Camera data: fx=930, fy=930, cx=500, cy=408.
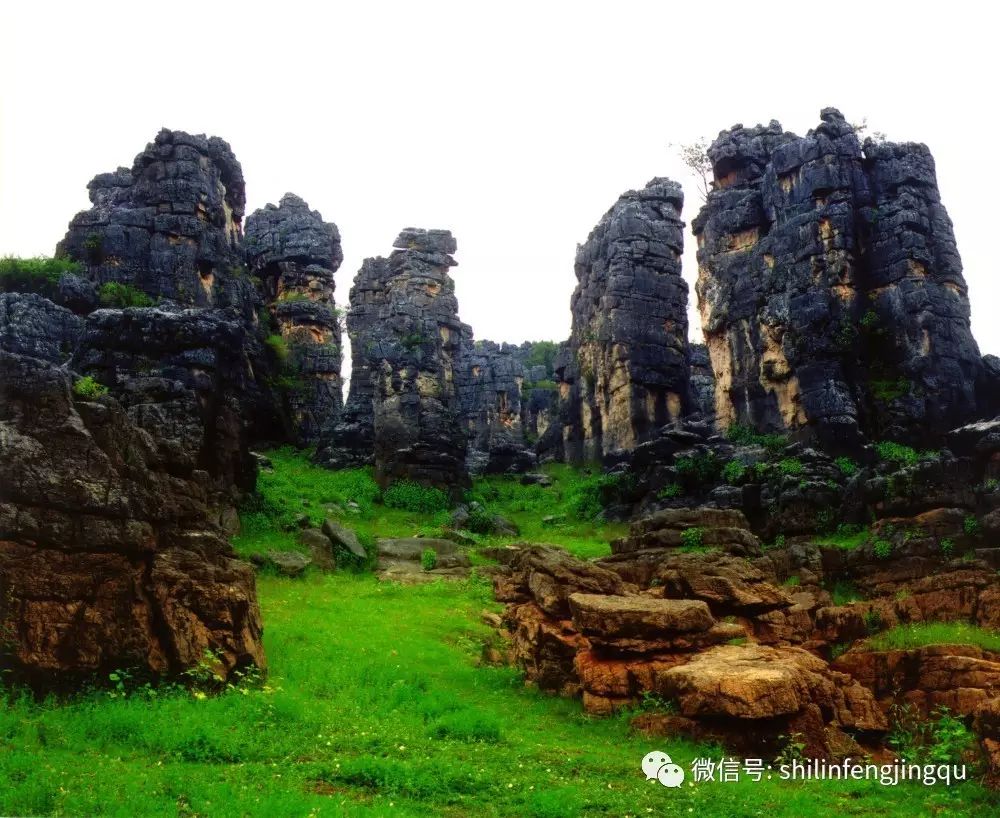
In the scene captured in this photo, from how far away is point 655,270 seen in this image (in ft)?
154

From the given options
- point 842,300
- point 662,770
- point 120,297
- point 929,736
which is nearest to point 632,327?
point 842,300

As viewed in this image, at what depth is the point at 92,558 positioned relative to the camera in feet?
39.8

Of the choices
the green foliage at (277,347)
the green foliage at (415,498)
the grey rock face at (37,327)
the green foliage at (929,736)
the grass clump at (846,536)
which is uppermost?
the green foliage at (277,347)

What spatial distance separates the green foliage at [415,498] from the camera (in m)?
35.8

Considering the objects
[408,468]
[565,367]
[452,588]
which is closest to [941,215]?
[565,367]

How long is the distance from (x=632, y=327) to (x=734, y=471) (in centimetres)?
1348

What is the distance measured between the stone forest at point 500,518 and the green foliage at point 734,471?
0.18m

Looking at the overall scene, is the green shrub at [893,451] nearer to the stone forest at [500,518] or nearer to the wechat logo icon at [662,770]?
the stone forest at [500,518]

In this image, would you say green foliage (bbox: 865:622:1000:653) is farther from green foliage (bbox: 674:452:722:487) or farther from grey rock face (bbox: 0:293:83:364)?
grey rock face (bbox: 0:293:83:364)

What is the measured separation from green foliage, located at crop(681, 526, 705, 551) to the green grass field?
915cm

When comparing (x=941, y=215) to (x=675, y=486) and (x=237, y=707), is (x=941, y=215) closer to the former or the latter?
(x=675, y=486)

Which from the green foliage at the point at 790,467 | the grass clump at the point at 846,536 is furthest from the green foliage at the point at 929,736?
the green foliage at the point at 790,467

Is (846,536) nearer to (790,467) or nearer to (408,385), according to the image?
(790,467)

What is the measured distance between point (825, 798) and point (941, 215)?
34897mm
